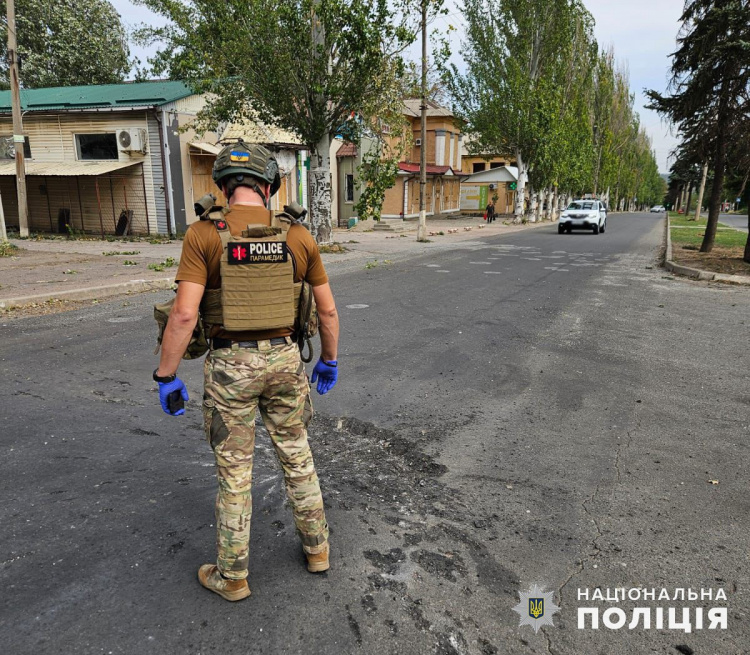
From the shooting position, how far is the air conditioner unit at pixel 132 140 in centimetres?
1969

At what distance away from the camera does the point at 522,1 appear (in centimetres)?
3100

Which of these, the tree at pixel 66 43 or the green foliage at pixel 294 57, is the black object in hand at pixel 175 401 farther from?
the tree at pixel 66 43

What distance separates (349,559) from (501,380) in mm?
3124

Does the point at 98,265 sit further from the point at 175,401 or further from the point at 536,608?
the point at 536,608

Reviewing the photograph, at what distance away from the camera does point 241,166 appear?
241cm

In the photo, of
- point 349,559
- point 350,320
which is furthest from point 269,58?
point 349,559

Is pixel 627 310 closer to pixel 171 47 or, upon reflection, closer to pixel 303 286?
pixel 303 286

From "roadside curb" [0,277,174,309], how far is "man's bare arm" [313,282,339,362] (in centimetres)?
765

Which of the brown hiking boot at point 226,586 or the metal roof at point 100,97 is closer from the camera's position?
the brown hiking boot at point 226,586

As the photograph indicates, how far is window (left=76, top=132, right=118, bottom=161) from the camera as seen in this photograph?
20531 mm

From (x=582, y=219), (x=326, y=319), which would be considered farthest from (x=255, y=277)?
(x=582, y=219)

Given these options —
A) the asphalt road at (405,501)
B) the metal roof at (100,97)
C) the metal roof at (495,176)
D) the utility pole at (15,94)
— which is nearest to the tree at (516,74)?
the metal roof at (495,176)

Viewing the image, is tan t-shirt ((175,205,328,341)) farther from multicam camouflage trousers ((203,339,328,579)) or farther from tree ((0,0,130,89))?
tree ((0,0,130,89))

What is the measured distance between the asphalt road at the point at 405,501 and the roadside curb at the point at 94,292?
2279 millimetres
